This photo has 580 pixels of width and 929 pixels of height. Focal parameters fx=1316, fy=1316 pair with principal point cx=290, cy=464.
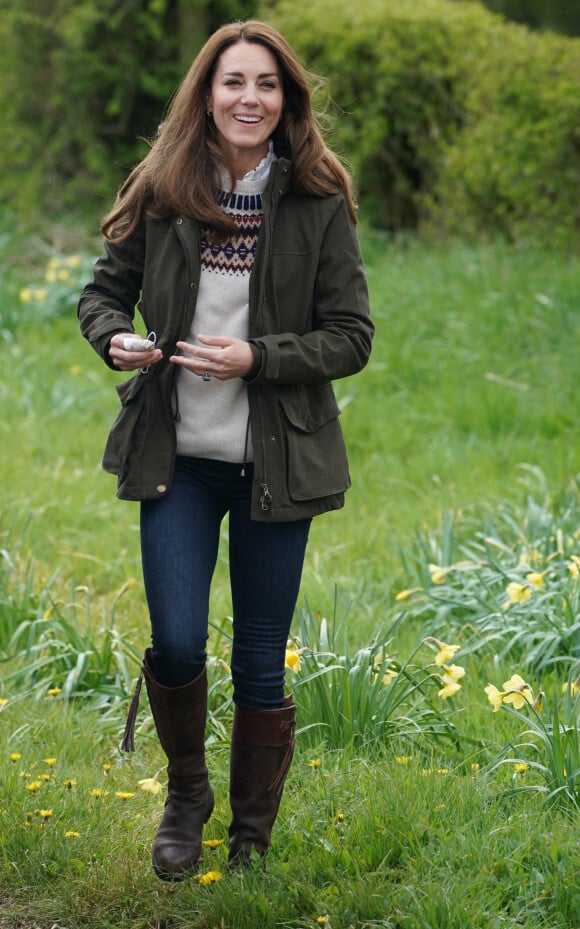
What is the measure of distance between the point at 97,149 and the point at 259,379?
8.57m

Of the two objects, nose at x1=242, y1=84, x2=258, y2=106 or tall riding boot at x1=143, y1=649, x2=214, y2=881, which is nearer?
nose at x1=242, y1=84, x2=258, y2=106

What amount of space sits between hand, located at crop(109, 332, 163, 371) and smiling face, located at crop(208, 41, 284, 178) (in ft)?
1.60

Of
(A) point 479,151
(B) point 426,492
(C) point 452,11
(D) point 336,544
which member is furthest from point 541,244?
(D) point 336,544

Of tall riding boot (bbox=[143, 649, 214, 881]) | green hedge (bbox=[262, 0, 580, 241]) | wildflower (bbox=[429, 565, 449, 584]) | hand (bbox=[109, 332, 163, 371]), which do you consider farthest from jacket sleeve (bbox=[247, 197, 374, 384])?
green hedge (bbox=[262, 0, 580, 241])

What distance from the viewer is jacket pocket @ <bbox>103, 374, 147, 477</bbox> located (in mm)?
2717

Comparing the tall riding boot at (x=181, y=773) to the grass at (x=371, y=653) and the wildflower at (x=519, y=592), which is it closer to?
the grass at (x=371, y=653)

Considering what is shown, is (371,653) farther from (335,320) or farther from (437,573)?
(335,320)

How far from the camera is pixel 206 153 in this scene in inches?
109

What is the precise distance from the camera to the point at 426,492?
540 centimetres

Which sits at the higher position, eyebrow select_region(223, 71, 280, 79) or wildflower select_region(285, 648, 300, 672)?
eyebrow select_region(223, 71, 280, 79)

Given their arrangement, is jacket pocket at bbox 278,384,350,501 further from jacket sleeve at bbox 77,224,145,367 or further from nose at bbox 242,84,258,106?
nose at bbox 242,84,258,106

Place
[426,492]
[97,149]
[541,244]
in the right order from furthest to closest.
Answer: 1. [97,149]
2. [541,244]
3. [426,492]

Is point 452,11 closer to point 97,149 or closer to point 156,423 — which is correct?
point 97,149

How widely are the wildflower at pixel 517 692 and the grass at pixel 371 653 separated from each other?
0.22 feet
